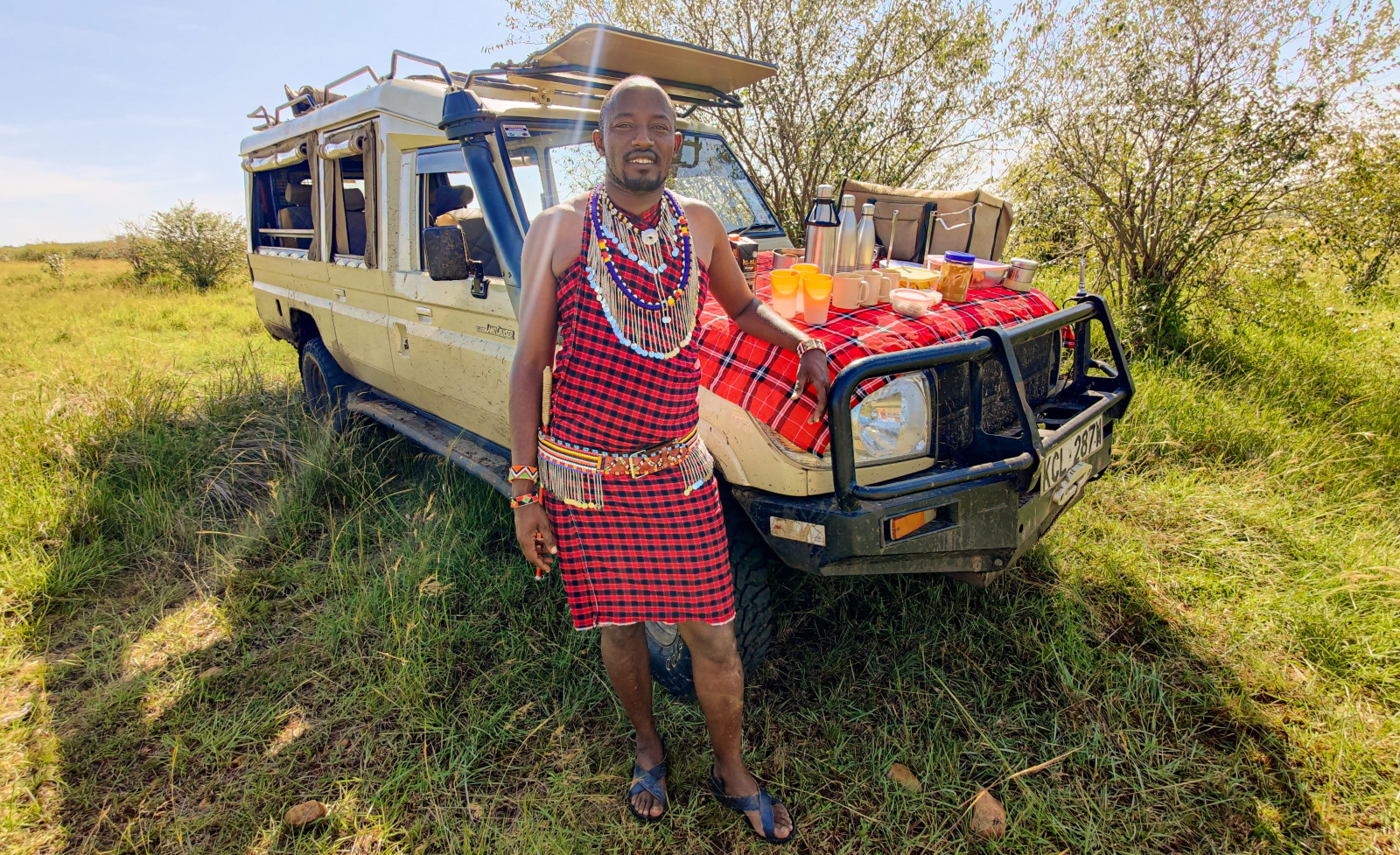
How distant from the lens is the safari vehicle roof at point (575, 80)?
2.75m

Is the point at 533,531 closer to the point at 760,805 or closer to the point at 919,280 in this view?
the point at 760,805

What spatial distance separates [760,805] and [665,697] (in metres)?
0.61

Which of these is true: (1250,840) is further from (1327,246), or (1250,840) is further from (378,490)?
(1327,246)

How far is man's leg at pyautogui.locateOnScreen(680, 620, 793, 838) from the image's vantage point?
1.89m

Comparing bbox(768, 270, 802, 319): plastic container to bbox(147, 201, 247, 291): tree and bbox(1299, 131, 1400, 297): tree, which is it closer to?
bbox(1299, 131, 1400, 297): tree

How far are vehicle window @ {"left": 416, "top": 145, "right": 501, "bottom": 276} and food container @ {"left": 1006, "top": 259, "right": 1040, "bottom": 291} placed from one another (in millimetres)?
2173

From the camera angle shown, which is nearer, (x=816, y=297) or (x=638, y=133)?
(x=638, y=133)

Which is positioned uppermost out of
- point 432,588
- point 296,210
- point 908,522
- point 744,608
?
point 296,210

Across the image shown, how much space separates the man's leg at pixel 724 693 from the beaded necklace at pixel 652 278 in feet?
2.51

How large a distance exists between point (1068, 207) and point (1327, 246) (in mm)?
1740

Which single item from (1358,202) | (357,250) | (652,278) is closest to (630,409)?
(652,278)

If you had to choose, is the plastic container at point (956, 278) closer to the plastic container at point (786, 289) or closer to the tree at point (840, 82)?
the plastic container at point (786, 289)

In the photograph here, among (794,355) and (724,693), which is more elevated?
(794,355)

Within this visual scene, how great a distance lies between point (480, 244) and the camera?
306 centimetres
